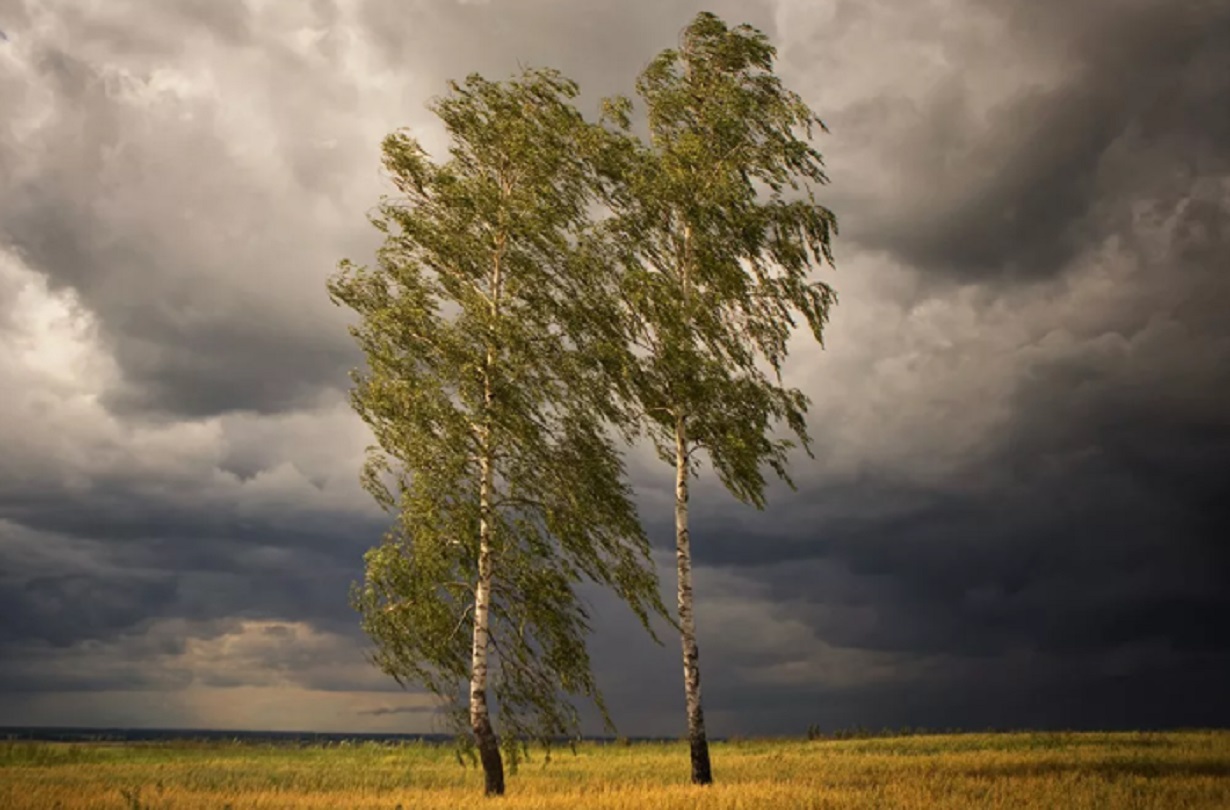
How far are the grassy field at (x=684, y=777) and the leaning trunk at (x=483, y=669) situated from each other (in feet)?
3.00

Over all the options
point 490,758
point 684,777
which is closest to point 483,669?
point 490,758

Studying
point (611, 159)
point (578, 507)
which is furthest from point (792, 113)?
point (578, 507)

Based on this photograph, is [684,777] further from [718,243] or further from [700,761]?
[718,243]

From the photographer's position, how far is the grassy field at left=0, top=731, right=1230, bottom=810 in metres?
18.3

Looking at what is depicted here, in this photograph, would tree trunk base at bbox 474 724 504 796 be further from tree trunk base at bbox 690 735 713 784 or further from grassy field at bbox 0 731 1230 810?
tree trunk base at bbox 690 735 713 784

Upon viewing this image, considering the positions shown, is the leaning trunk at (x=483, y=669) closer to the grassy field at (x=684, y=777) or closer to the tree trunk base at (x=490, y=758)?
the tree trunk base at (x=490, y=758)

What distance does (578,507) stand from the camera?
23516mm

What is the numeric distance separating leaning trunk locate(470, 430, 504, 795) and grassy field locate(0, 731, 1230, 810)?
0.92m

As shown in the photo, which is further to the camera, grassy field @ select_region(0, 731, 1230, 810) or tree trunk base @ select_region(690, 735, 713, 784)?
tree trunk base @ select_region(690, 735, 713, 784)

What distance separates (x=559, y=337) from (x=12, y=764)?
23545mm

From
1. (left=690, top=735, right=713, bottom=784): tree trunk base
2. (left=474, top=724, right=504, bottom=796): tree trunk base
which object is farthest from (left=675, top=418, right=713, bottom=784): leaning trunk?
(left=474, top=724, right=504, bottom=796): tree trunk base

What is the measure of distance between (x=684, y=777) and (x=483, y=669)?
22.5 ft

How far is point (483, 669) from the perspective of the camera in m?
22.6

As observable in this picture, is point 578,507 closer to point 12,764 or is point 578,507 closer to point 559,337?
point 559,337
